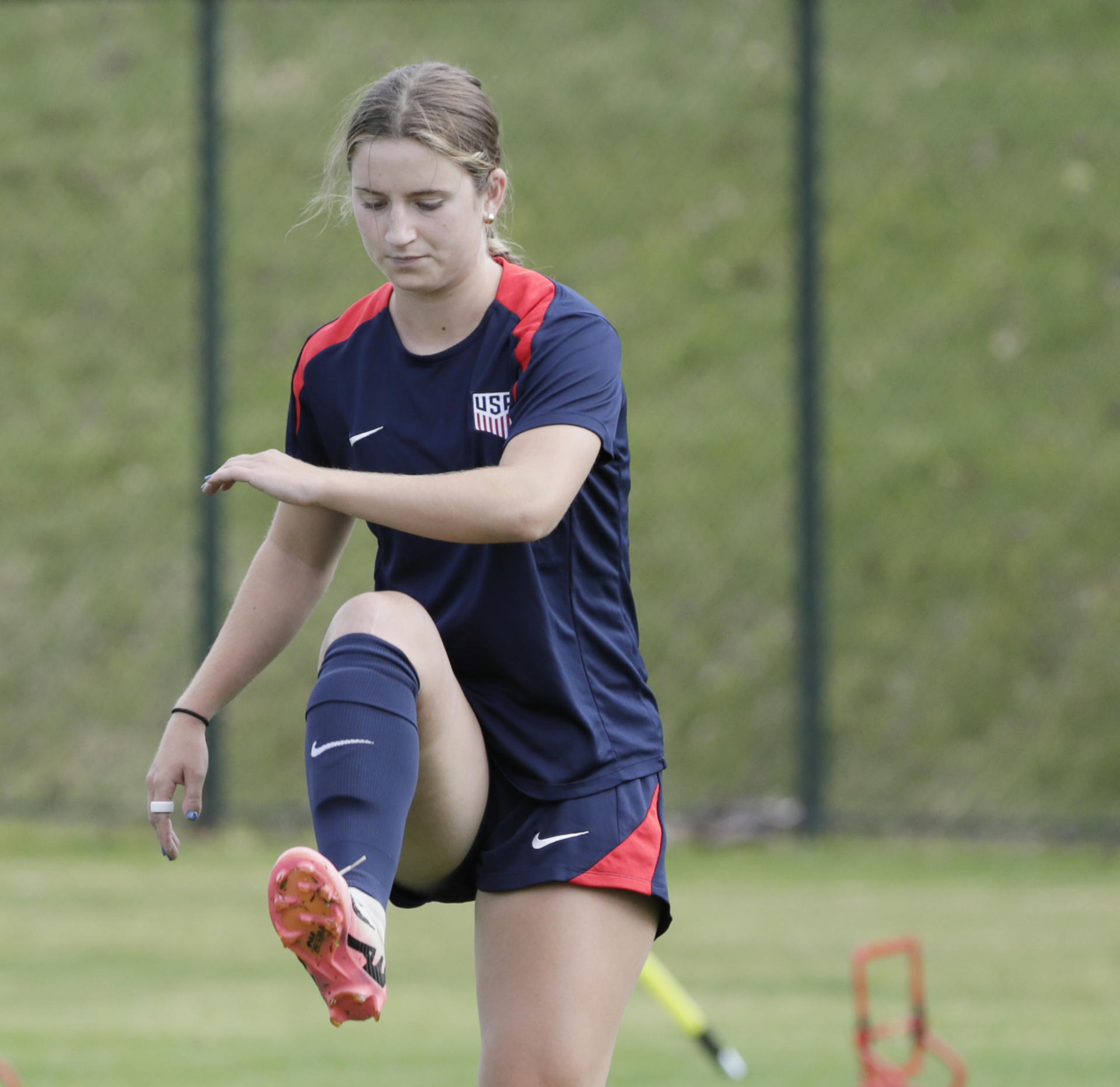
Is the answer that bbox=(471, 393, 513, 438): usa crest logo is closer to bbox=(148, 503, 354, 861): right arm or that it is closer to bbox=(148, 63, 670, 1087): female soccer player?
bbox=(148, 63, 670, 1087): female soccer player

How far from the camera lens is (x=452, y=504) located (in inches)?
96.5

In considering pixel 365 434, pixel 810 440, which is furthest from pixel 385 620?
pixel 810 440

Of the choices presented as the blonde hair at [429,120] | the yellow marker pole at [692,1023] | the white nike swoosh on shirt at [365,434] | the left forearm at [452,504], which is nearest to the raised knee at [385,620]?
the left forearm at [452,504]

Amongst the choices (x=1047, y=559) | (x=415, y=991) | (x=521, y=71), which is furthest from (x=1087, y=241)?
(x=415, y=991)

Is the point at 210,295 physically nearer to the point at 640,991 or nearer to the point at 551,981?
the point at 640,991

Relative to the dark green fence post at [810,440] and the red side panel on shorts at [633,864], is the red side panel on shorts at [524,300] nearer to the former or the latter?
the red side panel on shorts at [633,864]

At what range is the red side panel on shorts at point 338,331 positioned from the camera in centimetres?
283

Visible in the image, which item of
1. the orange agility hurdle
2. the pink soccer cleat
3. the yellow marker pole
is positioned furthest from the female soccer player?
the yellow marker pole

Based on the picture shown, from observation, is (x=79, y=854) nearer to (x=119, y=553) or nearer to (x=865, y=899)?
(x=119, y=553)

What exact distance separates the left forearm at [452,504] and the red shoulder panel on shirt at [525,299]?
10.4 inches

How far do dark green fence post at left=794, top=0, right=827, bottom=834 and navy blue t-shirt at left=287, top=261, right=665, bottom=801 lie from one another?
17.6ft

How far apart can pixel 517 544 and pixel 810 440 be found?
5593 mm

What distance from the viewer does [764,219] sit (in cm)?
1073

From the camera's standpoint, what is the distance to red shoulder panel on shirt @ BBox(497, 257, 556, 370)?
8.79ft
